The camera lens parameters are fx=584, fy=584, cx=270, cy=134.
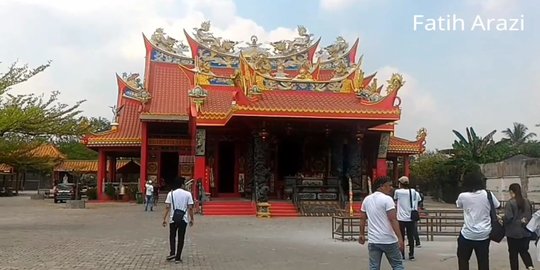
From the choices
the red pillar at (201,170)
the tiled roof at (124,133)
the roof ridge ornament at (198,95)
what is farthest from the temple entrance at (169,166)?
the roof ridge ornament at (198,95)

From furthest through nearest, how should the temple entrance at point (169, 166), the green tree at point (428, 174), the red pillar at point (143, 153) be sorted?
1. the green tree at point (428, 174)
2. the temple entrance at point (169, 166)
3. the red pillar at point (143, 153)

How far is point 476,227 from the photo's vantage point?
20.9 feet

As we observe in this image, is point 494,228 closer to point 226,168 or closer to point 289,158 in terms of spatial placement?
point 289,158

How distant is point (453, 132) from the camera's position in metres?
37.6

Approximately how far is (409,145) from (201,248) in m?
21.8

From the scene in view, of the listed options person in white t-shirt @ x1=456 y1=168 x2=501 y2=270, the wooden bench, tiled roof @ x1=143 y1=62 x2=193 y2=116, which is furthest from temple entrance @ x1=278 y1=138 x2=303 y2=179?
person in white t-shirt @ x1=456 y1=168 x2=501 y2=270

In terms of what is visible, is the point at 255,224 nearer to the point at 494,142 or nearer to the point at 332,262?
the point at 332,262

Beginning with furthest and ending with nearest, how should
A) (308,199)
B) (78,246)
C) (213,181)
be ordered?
1. (213,181)
2. (308,199)
3. (78,246)

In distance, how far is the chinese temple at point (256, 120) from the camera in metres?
21.9

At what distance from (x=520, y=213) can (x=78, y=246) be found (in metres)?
8.19

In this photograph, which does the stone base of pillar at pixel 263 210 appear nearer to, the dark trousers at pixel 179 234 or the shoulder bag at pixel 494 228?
the dark trousers at pixel 179 234

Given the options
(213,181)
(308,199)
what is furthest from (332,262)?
(213,181)

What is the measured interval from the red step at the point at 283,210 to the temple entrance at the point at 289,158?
3.97 meters

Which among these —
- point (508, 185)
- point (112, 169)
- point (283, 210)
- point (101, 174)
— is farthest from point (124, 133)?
point (508, 185)
